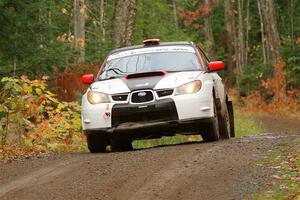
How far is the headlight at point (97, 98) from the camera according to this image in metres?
10.5

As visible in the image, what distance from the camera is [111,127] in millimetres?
10570

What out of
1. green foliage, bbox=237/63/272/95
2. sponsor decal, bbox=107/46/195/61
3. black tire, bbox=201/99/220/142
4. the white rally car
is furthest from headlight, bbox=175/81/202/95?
green foliage, bbox=237/63/272/95

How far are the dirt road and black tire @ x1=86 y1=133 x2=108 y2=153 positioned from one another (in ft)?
3.22

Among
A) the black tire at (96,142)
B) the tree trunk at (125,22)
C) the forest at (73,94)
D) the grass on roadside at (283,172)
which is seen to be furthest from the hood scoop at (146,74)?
the tree trunk at (125,22)

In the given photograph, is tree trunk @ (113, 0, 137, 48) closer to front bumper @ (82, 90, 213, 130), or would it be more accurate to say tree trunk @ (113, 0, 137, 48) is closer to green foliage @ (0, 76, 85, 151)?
green foliage @ (0, 76, 85, 151)

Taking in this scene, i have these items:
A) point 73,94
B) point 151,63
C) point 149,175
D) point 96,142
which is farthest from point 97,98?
point 73,94

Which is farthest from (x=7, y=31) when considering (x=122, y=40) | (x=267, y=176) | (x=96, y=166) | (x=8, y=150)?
(x=267, y=176)

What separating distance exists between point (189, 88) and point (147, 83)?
2.10 ft

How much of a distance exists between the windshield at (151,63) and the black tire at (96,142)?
107cm

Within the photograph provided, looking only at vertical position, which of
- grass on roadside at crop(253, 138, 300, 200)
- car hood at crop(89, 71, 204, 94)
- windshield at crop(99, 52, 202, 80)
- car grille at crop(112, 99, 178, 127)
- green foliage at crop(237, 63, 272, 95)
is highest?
windshield at crop(99, 52, 202, 80)

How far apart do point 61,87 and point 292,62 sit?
56.6ft

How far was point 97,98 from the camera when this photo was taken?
10.6 metres

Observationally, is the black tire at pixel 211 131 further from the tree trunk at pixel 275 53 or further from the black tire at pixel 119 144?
the tree trunk at pixel 275 53

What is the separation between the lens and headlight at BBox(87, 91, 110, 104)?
10.5 m
